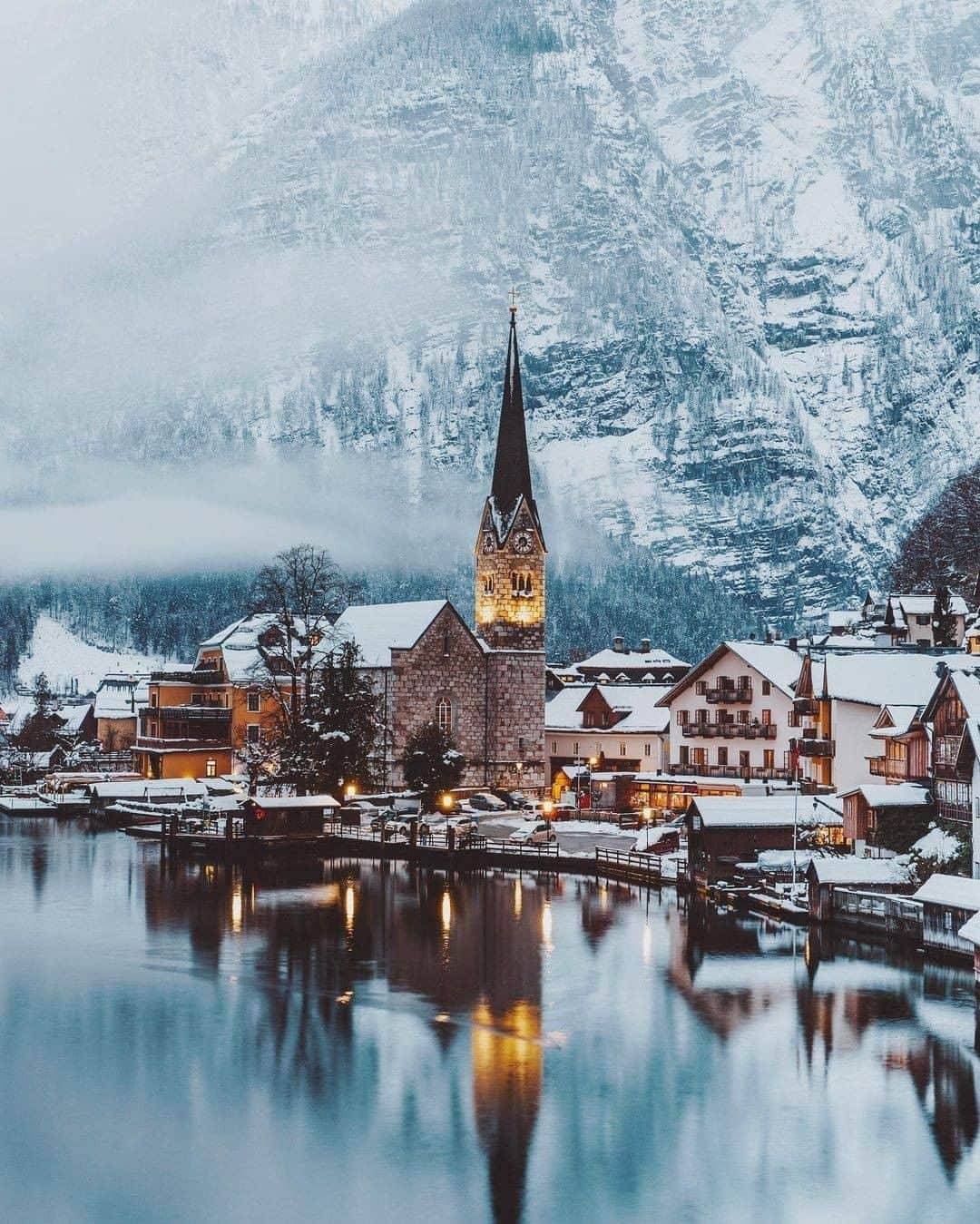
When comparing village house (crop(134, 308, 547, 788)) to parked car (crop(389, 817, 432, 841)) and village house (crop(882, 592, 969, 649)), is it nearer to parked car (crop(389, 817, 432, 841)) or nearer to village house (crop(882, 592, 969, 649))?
parked car (crop(389, 817, 432, 841))

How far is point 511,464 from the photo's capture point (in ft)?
314

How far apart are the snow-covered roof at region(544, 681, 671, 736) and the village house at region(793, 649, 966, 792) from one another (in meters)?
19.1

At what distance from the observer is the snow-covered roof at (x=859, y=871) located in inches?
1877

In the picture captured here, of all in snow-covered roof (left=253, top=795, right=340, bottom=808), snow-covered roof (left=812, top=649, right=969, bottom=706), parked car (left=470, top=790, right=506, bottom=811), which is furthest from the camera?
parked car (left=470, top=790, right=506, bottom=811)

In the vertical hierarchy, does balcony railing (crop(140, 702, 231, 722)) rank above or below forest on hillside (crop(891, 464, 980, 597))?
below

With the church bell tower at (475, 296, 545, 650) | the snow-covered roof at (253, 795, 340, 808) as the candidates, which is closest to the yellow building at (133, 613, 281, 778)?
the church bell tower at (475, 296, 545, 650)

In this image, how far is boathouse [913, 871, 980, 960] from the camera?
41438mm

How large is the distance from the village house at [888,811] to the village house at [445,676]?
34628 mm

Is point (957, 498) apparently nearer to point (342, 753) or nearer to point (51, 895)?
point (342, 753)

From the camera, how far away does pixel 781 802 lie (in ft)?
189

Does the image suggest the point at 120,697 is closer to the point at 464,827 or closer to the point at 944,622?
the point at 464,827

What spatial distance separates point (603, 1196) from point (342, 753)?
50395 millimetres

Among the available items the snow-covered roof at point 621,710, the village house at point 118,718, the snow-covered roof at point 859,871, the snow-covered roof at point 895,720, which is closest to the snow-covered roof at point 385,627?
the snow-covered roof at point 621,710

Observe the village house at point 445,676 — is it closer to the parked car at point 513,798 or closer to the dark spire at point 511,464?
the dark spire at point 511,464
